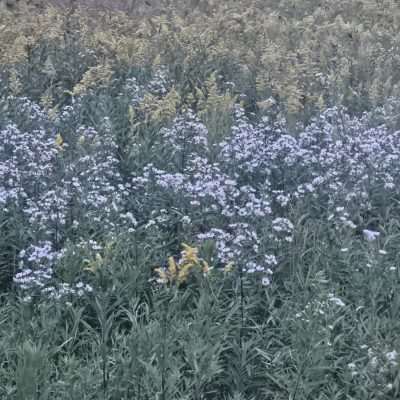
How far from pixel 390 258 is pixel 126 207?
2.00 m

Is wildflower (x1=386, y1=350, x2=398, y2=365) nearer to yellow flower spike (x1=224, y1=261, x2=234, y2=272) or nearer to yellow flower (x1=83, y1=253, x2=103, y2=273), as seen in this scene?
yellow flower spike (x1=224, y1=261, x2=234, y2=272)

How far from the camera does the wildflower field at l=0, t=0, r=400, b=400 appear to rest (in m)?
4.64

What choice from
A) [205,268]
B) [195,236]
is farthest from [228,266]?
→ [195,236]

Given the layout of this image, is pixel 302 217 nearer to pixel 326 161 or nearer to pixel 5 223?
pixel 326 161

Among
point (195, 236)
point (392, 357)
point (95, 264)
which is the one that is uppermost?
point (392, 357)

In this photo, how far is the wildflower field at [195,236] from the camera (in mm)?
4645

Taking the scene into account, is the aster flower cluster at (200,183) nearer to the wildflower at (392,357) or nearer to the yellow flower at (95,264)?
the yellow flower at (95,264)

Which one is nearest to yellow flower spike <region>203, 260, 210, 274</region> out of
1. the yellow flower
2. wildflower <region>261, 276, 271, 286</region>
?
wildflower <region>261, 276, 271, 286</region>

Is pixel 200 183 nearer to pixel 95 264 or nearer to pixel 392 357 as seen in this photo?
pixel 95 264

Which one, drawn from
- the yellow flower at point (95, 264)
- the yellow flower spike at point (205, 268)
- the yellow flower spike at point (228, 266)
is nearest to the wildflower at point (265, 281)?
the yellow flower spike at point (228, 266)

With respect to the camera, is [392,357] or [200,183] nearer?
[392,357]

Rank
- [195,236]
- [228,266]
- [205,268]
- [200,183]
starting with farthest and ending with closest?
[200,183] < [195,236] < [228,266] < [205,268]

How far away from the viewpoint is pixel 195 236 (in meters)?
5.89

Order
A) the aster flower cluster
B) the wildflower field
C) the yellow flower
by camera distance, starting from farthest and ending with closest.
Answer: the aster flower cluster → the yellow flower → the wildflower field
